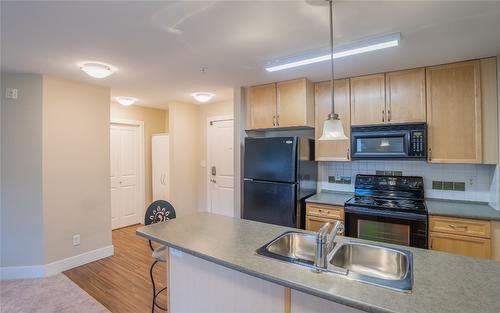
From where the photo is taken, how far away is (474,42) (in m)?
2.25

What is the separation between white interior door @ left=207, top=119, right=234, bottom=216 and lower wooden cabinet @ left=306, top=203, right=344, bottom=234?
6.29ft

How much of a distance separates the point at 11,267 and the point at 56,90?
2129mm

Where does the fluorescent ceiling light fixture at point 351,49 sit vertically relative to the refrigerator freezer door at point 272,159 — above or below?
above

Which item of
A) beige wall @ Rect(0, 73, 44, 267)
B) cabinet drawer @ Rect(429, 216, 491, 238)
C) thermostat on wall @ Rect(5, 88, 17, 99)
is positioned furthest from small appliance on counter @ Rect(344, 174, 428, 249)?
thermostat on wall @ Rect(5, 88, 17, 99)

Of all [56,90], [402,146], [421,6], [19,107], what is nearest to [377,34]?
[421,6]

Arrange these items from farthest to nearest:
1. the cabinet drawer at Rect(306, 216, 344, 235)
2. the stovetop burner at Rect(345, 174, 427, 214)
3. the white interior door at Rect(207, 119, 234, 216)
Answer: the white interior door at Rect(207, 119, 234, 216), the cabinet drawer at Rect(306, 216, 344, 235), the stovetop burner at Rect(345, 174, 427, 214)

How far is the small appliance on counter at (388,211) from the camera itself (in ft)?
8.44

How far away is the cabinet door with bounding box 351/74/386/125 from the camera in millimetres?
3045

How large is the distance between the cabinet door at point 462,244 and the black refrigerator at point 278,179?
1311 mm

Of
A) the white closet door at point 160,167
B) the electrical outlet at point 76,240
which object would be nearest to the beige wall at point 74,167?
the electrical outlet at point 76,240

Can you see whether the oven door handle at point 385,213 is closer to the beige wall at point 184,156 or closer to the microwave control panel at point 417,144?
the microwave control panel at point 417,144

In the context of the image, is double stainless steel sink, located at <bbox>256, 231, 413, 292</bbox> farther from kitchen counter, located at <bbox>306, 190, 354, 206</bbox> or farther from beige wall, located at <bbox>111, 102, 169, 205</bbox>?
beige wall, located at <bbox>111, 102, 169, 205</bbox>

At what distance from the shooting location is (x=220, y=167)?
4930 millimetres

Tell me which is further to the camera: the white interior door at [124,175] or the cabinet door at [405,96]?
the white interior door at [124,175]
